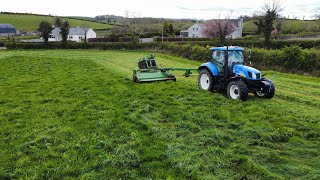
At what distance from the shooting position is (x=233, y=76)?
36.3 ft

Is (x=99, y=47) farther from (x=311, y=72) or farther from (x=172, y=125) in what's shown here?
(x=172, y=125)

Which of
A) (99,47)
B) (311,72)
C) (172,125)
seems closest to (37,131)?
(172,125)

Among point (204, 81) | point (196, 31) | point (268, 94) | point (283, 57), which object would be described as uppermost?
point (196, 31)

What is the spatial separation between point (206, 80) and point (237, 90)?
6.71 feet

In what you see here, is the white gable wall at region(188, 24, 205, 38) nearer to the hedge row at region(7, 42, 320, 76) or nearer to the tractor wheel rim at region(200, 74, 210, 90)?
the hedge row at region(7, 42, 320, 76)

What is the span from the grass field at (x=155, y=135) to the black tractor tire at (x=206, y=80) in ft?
1.49

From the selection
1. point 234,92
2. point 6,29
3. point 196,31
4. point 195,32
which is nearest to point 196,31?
point 196,31

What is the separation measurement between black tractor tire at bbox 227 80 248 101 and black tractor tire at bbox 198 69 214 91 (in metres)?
1.11

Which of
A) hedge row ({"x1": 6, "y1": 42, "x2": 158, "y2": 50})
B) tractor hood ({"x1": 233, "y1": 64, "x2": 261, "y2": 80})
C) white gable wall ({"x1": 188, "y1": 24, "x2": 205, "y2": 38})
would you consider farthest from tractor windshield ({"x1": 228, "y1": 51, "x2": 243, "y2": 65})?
white gable wall ({"x1": 188, "y1": 24, "x2": 205, "y2": 38})

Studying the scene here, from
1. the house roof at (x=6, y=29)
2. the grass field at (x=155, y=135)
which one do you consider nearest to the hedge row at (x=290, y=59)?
the grass field at (x=155, y=135)

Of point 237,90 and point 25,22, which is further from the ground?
point 25,22

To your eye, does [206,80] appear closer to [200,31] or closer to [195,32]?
[200,31]

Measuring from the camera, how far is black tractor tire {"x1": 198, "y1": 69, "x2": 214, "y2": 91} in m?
11.8

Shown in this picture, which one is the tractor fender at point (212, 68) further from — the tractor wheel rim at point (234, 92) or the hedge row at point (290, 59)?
the hedge row at point (290, 59)
